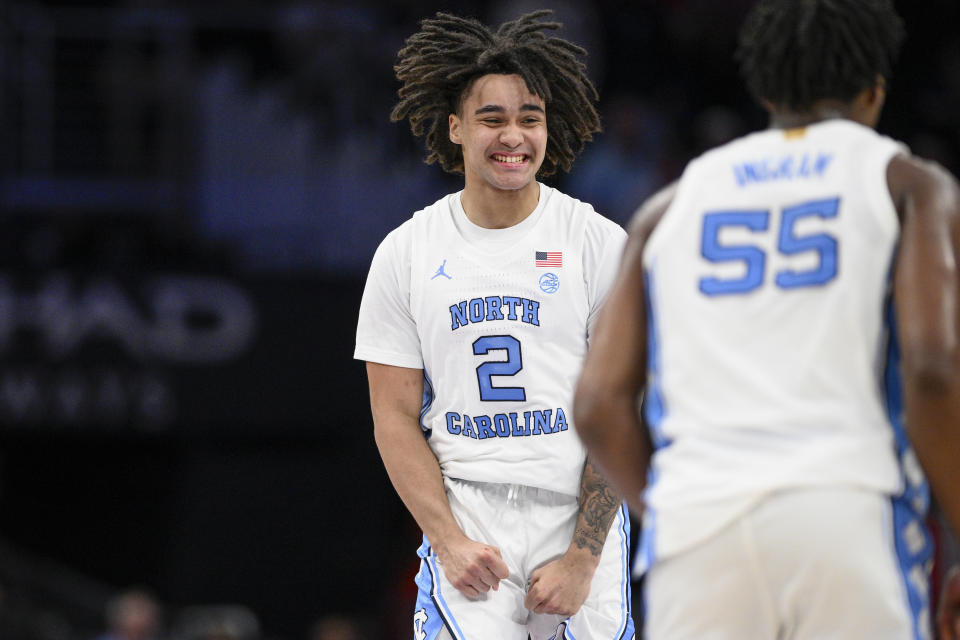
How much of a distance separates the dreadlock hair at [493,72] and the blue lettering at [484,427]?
99 cm

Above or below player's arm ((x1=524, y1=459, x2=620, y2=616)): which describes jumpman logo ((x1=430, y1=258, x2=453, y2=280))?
above

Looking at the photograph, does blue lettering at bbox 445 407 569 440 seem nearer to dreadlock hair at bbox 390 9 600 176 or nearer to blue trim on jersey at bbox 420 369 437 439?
blue trim on jersey at bbox 420 369 437 439

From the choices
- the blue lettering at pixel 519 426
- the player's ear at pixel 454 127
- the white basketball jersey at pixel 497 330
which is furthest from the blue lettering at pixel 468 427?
the player's ear at pixel 454 127

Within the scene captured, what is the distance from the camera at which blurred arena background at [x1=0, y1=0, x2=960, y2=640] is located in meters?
10.7

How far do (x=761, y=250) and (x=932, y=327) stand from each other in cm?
38

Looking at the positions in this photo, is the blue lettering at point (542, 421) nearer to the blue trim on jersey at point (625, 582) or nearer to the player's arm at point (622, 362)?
the blue trim on jersey at point (625, 582)

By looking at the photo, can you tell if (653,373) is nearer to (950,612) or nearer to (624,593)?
(950,612)

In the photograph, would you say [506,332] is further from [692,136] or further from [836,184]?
[692,136]

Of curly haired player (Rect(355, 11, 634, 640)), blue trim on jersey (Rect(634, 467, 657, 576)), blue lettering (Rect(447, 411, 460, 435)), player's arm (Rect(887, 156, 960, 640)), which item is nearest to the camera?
player's arm (Rect(887, 156, 960, 640))

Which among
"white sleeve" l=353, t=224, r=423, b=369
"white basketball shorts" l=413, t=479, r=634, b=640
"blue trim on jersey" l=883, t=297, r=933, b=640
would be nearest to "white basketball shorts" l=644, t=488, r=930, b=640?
"blue trim on jersey" l=883, t=297, r=933, b=640

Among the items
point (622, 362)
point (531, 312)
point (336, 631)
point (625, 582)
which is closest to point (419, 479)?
point (531, 312)

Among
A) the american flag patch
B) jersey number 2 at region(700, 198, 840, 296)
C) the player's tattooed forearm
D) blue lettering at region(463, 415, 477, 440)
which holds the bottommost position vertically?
the player's tattooed forearm

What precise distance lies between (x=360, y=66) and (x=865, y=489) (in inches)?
347

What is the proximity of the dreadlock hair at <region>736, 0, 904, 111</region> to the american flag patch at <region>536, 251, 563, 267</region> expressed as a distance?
1479 millimetres
